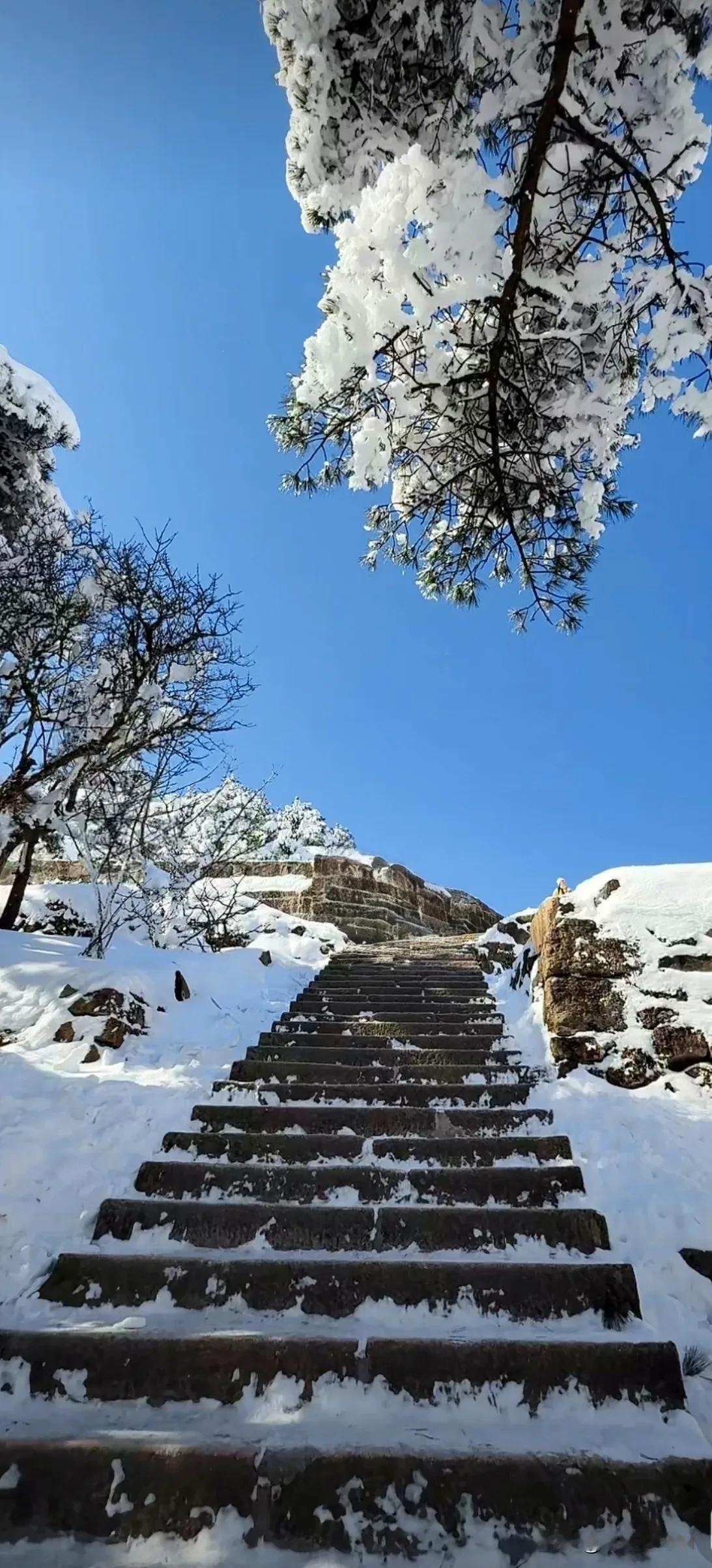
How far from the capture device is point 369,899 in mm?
15172

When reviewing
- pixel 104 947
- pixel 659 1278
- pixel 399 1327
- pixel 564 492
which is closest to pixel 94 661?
pixel 104 947

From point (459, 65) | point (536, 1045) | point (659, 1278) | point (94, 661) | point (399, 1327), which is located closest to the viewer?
point (399, 1327)

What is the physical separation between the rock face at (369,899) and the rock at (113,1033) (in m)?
6.09

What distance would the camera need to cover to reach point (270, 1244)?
2.81m

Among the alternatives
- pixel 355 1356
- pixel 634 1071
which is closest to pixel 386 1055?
pixel 634 1071

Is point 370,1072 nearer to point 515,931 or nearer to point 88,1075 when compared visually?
point 88,1075

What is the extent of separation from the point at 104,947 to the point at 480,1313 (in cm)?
501

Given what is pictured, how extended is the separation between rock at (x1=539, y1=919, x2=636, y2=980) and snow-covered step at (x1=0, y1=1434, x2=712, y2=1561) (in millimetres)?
2752

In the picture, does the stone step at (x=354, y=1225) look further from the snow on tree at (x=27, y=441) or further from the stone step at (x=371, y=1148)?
the snow on tree at (x=27, y=441)

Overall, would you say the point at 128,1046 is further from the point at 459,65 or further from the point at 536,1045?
the point at 459,65

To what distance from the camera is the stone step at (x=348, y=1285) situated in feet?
8.12

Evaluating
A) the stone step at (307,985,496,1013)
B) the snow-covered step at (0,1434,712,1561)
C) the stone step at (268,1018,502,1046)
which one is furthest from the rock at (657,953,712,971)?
the snow-covered step at (0,1434,712,1561)

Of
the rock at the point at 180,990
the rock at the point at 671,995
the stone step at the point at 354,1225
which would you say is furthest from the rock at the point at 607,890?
the rock at the point at 180,990

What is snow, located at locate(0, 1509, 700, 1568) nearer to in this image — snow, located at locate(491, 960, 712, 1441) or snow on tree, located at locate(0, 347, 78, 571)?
snow, located at locate(491, 960, 712, 1441)
